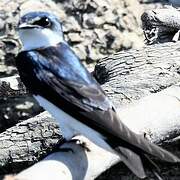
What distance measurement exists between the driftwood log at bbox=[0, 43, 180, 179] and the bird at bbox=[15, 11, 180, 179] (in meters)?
0.08

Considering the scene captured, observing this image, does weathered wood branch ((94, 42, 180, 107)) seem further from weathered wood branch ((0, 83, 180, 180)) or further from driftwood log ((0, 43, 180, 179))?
weathered wood branch ((0, 83, 180, 180))

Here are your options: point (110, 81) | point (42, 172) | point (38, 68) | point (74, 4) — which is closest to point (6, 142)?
point (38, 68)

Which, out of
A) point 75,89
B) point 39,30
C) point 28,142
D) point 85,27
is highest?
point 39,30

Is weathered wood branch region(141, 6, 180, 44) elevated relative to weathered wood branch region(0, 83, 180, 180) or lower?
lower

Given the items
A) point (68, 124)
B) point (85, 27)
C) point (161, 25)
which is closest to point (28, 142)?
point (68, 124)

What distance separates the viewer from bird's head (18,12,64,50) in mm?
2406

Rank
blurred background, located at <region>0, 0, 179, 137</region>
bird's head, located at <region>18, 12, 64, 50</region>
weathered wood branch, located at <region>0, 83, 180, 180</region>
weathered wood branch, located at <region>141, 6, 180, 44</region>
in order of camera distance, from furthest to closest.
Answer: blurred background, located at <region>0, 0, 179, 137</region> < weathered wood branch, located at <region>141, 6, 180, 44</region> < bird's head, located at <region>18, 12, 64, 50</region> < weathered wood branch, located at <region>0, 83, 180, 180</region>

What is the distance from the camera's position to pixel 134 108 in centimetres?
236

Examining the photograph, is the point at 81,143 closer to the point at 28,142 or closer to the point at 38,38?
the point at 38,38

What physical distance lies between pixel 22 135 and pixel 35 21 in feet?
1.53

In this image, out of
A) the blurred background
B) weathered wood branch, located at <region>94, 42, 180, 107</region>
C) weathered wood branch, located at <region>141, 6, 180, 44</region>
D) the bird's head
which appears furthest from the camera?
the blurred background

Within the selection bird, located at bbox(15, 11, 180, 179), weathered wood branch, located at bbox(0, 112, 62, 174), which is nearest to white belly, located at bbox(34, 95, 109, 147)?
bird, located at bbox(15, 11, 180, 179)

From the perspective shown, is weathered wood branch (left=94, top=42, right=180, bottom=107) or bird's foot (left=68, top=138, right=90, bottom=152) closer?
bird's foot (left=68, top=138, right=90, bottom=152)

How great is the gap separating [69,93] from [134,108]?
20cm
